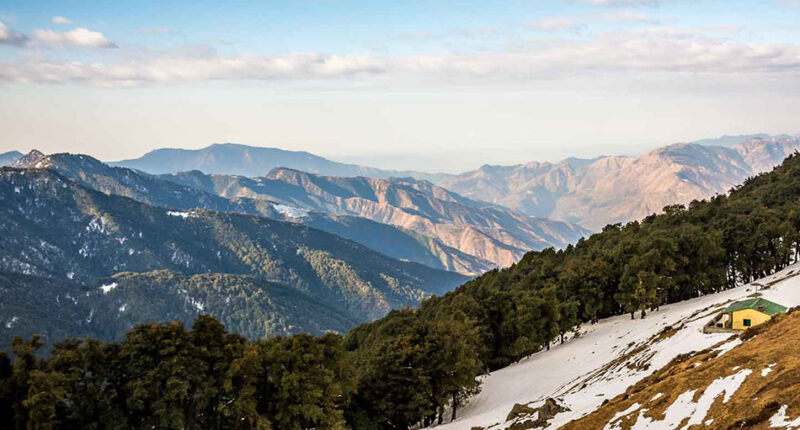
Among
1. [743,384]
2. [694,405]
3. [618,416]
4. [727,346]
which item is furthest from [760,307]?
[694,405]

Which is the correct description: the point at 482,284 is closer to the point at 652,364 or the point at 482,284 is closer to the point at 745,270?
the point at 745,270

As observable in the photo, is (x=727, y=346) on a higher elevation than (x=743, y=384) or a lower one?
lower

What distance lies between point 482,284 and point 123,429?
115 metres

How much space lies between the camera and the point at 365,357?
3711 inches

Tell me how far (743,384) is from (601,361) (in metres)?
46.4

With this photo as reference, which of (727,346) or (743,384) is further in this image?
(727,346)

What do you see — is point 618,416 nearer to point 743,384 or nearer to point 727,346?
point 743,384

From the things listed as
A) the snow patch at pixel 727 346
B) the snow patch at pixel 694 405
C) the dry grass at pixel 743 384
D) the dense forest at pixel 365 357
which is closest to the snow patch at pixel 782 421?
the dry grass at pixel 743 384

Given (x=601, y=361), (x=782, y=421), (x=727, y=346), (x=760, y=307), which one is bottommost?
(x=601, y=361)

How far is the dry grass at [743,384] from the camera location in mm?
37375

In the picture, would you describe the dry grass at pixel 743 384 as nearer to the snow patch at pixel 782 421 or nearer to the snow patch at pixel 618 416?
the snow patch at pixel 782 421

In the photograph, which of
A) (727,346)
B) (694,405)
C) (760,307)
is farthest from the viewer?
(760,307)

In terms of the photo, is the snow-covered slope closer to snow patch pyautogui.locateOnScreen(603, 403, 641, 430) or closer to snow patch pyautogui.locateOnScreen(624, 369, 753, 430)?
snow patch pyautogui.locateOnScreen(603, 403, 641, 430)

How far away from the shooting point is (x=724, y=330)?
232 feet
